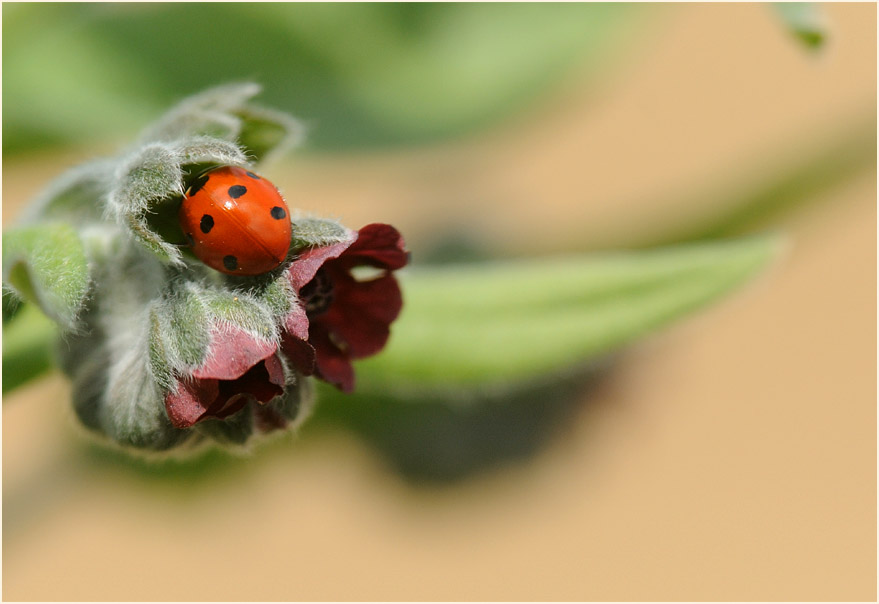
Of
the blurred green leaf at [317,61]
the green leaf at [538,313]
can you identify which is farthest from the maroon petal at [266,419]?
the blurred green leaf at [317,61]

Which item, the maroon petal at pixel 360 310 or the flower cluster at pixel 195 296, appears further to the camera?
the maroon petal at pixel 360 310

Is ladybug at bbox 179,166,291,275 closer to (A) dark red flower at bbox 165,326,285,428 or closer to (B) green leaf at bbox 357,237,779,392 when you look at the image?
(A) dark red flower at bbox 165,326,285,428

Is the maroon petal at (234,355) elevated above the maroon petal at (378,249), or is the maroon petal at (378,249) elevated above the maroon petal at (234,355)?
the maroon petal at (378,249)

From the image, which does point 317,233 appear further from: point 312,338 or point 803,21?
point 803,21

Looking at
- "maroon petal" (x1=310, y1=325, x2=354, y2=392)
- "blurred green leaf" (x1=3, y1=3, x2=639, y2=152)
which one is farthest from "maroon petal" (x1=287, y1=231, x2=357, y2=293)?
"blurred green leaf" (x1=3, y1=3, x2=639, y2=152)

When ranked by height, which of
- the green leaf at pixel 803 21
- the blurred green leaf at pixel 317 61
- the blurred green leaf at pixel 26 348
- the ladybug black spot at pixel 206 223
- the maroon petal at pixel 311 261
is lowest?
the maroon petal at pixel 311 261

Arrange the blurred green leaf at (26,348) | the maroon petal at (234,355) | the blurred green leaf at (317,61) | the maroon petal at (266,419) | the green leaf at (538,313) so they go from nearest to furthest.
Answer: the maroon petal at (234,355) → the maroon petal at (266,419) → the blurred green leaf at (26,348) → the green leaf at (538,313) → the blurred green leaf at (317,61)

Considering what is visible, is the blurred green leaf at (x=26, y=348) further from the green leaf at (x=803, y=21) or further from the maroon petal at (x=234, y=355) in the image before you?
the green leaf at (x=803, y=21)
